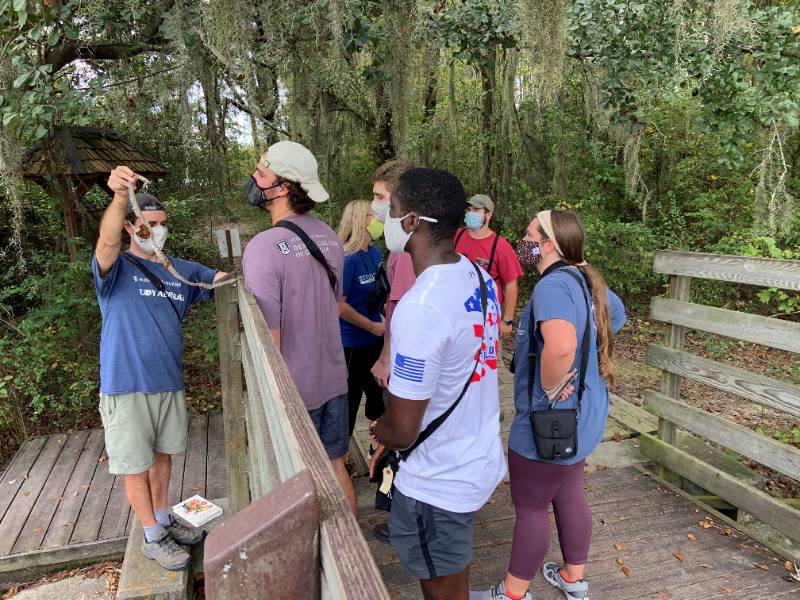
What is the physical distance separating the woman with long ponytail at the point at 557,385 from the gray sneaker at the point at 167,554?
5.12 ft

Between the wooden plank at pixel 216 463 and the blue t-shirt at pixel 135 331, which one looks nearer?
the blue t-shirt at pixel 135 331

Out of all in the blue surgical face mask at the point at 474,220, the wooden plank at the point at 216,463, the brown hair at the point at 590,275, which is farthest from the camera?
the wooden plank at the point at 216,463

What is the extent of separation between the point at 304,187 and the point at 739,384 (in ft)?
8.31

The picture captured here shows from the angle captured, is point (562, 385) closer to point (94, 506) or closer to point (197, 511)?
point (197, 511)

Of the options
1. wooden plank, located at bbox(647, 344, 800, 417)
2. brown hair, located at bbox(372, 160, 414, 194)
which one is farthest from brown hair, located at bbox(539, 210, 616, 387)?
wooden plank, located at bbox(647, 344, 800, 417)

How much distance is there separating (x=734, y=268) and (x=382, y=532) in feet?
7.77

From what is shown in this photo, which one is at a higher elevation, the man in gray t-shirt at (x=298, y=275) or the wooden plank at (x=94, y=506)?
the man in gray t-shirt at (x=298, y=275)

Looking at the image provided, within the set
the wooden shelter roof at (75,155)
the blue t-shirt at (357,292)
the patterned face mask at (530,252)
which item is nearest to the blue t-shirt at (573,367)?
the patterned face mask at (530,252)

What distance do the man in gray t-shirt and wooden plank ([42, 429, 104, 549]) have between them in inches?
86.9

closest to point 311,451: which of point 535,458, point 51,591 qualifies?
point 535,458

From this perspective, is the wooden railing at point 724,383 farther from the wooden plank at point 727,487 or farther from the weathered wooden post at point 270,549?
the weathered wooden post at point 270,549

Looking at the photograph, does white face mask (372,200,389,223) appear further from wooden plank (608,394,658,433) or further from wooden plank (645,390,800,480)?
wooden plank (608,394,658,433)

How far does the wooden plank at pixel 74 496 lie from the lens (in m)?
3.42

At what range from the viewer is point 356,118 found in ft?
23.3
